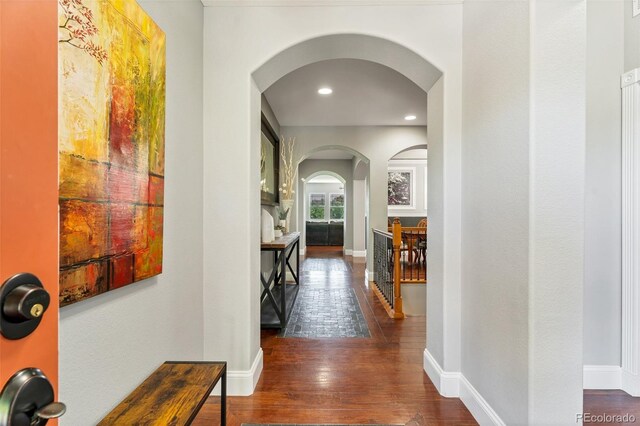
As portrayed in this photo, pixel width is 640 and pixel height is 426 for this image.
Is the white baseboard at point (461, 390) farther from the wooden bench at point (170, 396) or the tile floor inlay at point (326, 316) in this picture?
the wooden bench at point (170, 396)

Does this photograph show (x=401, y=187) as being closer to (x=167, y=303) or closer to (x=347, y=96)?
(x=347, y=96)

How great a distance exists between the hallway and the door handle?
1.66 meters

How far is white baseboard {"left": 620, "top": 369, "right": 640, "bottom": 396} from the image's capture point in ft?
6.95

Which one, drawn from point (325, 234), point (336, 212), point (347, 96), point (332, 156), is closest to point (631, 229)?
point (347, 96)

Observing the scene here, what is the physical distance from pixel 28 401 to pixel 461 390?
91.9 inches

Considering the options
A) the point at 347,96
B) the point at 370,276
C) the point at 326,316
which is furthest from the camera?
the point at 370,276

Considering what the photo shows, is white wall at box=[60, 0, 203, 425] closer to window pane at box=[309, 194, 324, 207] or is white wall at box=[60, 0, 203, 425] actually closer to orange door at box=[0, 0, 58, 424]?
orange door at box=[0, 0, 58, 424]

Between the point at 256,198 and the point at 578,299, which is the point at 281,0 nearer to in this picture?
the point at 256,198

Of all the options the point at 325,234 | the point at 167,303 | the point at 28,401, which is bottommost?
the point at 325,234

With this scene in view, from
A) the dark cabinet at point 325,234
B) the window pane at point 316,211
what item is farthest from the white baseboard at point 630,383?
the window pane at point 316,211

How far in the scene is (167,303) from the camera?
1.66 meters

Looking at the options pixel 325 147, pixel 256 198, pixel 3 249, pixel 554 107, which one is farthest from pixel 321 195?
pixel 3 249

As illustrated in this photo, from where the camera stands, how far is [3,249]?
18.4 inches

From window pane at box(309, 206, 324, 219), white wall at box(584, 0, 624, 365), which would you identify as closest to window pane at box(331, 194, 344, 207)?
window pane at box(309, 206, 324, 219)
